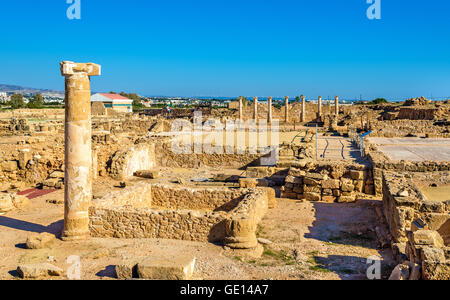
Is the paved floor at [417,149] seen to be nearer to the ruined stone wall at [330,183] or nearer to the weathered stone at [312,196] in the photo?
the ruined stone wall at [330,183]

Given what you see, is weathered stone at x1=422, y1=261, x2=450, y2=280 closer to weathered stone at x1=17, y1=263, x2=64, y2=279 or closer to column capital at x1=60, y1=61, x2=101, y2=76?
weathered stone at x1=17, y1=263, x2=64, y2=279

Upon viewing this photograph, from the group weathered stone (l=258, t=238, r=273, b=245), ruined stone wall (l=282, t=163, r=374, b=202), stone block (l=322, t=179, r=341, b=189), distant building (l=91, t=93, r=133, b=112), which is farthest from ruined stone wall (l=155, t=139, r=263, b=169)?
distant building (l=91, t=93, r=133, b=112)

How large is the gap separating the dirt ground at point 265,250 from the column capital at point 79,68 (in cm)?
343

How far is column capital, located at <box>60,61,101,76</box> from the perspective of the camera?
825cm

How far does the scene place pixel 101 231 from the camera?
8.45m

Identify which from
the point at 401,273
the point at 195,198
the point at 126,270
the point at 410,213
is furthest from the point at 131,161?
the point at 401,273

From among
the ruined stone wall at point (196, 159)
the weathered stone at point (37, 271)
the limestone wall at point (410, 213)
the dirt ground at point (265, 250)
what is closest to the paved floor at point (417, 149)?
the ruined stone wall at point (196, 159)

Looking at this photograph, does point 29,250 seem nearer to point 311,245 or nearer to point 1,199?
point 1,199

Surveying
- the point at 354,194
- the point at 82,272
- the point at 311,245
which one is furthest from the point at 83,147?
the point at 354,194

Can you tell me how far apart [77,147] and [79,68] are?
64.4 inches

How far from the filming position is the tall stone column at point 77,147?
833 cm

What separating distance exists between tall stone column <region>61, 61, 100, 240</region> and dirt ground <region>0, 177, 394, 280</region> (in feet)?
1.67

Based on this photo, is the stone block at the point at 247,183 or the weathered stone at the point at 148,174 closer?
the stone block at the point at 247,183
